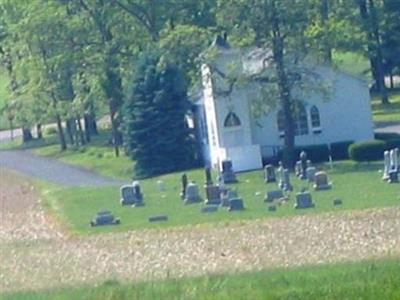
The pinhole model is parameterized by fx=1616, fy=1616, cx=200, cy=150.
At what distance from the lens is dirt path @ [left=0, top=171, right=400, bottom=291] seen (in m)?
28.6

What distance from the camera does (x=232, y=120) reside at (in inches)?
2603

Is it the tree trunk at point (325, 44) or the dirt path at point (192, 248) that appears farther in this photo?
the tree trunk at point (325, 44)

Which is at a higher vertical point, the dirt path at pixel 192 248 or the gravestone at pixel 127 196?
the gravestone at pixel 127 196

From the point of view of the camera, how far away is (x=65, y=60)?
76438 mm

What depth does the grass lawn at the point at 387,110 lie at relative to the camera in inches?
3064

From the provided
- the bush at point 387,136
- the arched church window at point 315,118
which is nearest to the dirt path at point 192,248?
the bush at point 387,136

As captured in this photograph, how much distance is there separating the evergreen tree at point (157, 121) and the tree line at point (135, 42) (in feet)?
0.95

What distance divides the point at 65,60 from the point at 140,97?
30.6 ft

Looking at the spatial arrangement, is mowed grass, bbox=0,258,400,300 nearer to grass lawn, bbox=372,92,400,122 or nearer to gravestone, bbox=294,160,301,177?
gravestone, bbox=294,160,301,177

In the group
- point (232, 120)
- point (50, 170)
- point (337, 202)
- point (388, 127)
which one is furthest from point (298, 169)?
point (50, 170)

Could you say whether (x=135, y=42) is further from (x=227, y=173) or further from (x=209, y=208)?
(x=209, y=208)

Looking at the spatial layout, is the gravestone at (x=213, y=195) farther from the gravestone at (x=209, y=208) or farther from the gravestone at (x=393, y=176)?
the gravestone at (x=393, y=176)

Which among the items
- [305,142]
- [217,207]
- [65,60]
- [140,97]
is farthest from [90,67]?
[217,207]

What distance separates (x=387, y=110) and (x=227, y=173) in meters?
26.0
